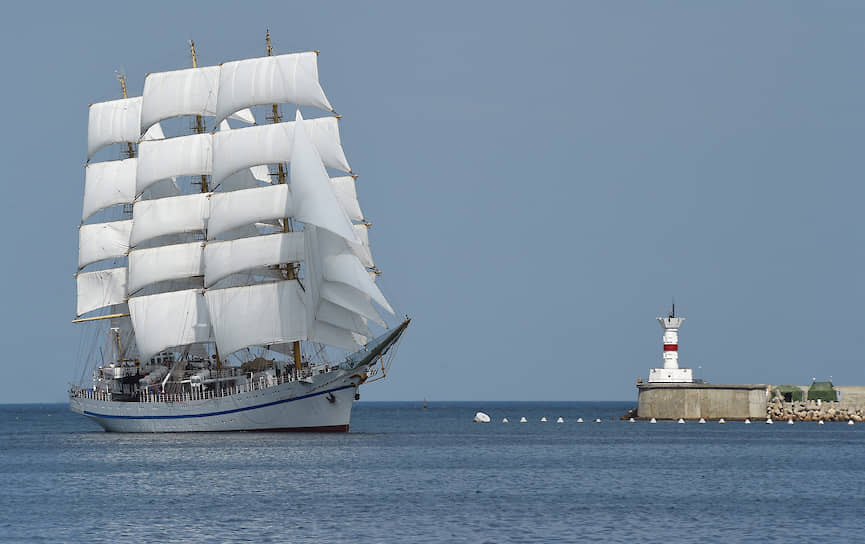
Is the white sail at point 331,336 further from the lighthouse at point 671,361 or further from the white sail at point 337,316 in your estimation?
the lighthouse at point 671,361

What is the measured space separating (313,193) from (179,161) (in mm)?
16355

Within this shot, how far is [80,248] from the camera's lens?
101250mm

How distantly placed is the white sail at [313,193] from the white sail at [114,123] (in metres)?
23.0

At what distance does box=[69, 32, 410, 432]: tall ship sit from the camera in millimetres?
83688

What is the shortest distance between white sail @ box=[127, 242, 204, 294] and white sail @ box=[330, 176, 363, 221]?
9897 millimetres

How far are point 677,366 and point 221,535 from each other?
78.6m

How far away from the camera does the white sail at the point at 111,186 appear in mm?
100438

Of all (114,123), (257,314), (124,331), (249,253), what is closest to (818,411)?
(257,314)

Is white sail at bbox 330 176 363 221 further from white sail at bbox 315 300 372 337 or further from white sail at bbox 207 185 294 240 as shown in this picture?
white sail at bbox 315 300 372 337

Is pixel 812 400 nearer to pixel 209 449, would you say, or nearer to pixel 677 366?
pixel 677 366

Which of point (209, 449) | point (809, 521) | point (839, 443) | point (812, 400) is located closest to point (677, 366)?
point (812, 400)

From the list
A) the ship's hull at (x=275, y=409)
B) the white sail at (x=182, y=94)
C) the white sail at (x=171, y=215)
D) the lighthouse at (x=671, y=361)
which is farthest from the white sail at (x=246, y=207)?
the lighthouse at (x=671, y=361)

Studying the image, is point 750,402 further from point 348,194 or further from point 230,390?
point 230,390

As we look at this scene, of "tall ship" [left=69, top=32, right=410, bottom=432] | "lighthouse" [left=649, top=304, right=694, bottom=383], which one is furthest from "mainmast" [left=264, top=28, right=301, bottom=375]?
"lighthouse" [left=649, top=304, right=694, bottom=383]
